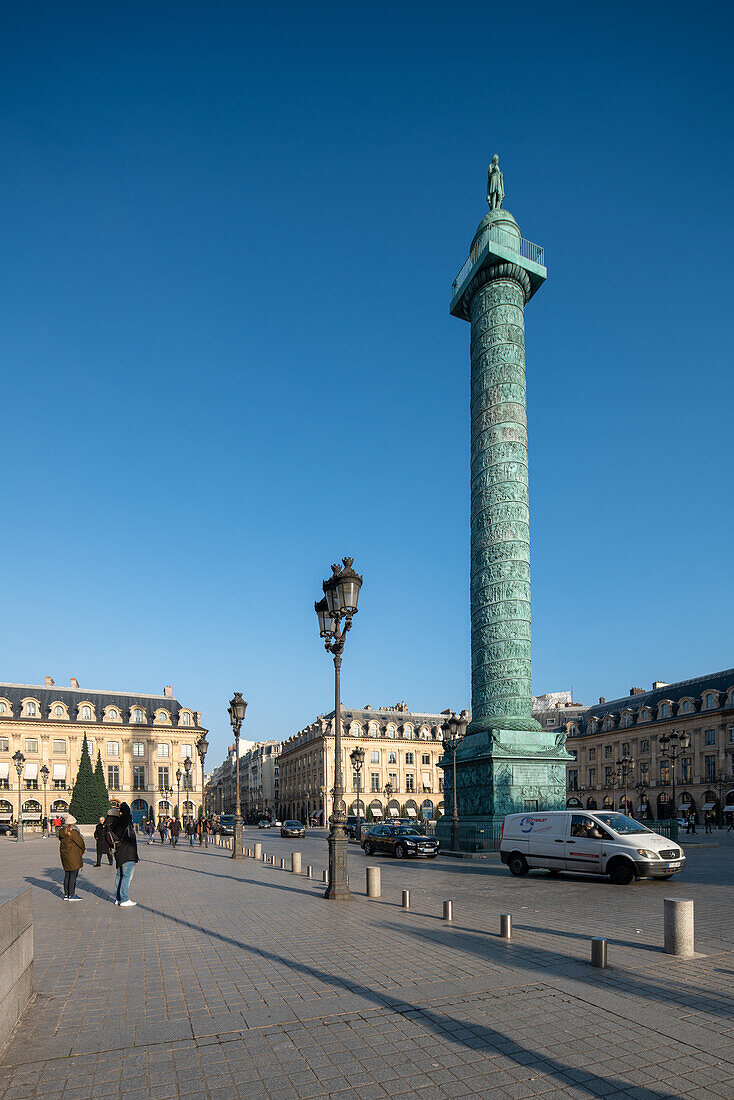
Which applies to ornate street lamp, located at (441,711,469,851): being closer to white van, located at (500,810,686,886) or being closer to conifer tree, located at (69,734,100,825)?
white van, located at (500,810,686,886)

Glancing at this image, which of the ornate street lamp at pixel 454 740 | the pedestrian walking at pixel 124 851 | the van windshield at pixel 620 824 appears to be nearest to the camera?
the pedestrian walking at pixel 124 851

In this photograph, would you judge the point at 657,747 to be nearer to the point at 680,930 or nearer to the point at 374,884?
the point at 374,884

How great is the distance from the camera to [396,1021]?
263 inches

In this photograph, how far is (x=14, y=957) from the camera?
6.46 m

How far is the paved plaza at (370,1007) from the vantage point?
5.49 m

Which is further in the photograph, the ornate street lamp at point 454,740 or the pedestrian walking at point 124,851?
the ornate street lamp at point 454,740

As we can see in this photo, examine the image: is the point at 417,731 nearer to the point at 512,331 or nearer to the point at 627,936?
the point at 512,331

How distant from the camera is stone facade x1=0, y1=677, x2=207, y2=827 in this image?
76.2 m

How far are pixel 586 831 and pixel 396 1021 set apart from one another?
43.4 ft

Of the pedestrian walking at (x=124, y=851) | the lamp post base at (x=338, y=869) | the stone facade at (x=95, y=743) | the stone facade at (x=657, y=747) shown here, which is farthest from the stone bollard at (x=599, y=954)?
the stone facade at (x=95, y=743)

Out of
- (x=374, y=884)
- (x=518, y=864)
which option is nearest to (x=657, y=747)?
(x=518, y=864)

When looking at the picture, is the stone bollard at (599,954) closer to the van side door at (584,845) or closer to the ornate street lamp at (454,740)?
the van side door at (584,845)

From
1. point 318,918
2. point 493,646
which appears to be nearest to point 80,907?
point 318,918

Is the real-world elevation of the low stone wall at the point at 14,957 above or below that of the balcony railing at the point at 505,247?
below
